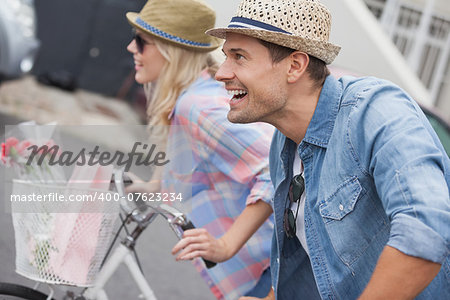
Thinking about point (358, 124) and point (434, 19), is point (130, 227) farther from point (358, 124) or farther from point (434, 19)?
point (434, 19)

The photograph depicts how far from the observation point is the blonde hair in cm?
281

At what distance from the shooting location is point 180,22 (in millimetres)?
2756

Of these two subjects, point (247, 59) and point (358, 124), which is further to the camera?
point (247, 59)

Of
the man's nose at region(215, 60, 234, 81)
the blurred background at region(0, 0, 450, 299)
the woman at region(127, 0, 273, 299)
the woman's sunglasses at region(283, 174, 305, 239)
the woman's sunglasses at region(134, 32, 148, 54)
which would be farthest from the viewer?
the blurred background at region(0, 0, 450, 299)

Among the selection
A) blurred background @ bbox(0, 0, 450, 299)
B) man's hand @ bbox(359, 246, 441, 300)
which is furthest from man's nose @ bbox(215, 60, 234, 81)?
blurred background @ bbox(0, 0, 450, 299)

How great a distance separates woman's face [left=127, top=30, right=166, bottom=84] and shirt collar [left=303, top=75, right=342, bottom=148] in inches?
45.7

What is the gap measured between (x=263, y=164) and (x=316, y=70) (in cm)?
63

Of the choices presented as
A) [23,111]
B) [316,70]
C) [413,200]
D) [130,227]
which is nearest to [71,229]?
[130,227]

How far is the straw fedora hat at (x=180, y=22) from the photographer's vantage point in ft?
9.04

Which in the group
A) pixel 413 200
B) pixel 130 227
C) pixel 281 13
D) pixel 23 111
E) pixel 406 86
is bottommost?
pixel 23 111

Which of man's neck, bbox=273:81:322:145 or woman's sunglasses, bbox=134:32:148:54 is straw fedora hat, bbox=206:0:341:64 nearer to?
man's neck, bbox=273:81:322:145

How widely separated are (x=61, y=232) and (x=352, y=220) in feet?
3.46

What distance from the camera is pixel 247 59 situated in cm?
189

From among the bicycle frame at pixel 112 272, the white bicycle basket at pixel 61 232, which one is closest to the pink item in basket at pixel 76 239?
the white bicycle basket at pixel 61 232
